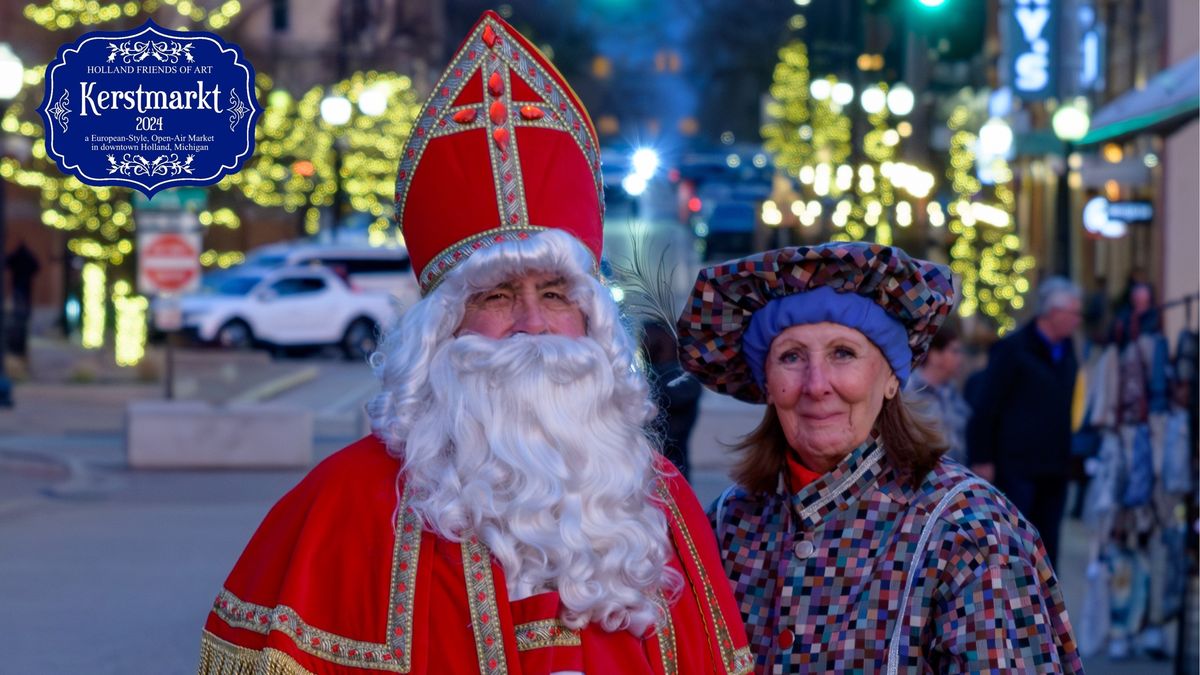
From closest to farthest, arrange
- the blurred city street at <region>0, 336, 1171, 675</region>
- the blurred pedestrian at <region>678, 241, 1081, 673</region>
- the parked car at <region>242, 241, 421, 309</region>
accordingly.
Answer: the blurred pedestrian at <region>678, 241, 1081, 673</region>, the blurred city street at <region>0, 336, 1171, 675</region>, the parked car at <region>242, 241, 421, 309</region>

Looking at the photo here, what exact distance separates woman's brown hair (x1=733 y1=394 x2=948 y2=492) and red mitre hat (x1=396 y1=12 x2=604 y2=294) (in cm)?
52

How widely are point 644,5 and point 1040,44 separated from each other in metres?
4.57

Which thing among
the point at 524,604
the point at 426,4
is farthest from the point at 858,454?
the point at 426,4

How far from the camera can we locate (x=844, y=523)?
3.33m

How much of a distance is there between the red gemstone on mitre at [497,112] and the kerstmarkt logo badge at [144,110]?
48 centimetres

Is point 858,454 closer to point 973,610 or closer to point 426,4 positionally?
point 973,610

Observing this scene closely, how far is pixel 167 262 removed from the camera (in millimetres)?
15812

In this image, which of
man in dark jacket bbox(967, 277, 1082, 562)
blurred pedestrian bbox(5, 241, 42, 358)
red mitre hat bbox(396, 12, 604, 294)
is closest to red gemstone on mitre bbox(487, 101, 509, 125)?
red mitre hat bbox(396, 12, 604, 294)

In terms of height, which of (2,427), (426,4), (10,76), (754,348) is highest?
(426,4)

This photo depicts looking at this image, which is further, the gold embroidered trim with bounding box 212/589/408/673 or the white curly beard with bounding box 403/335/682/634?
A: the white curly beard with bounding box 403/335/682/634

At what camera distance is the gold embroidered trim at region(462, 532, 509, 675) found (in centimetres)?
306

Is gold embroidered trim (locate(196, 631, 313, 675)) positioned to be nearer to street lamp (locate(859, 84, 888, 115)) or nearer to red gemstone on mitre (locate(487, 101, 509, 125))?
red gemstone on mitre (locate(487, 101, 509, 125))

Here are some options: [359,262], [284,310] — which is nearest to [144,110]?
[284,310]

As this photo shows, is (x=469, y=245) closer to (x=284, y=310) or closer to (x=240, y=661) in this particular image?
(x=240, y=661)
